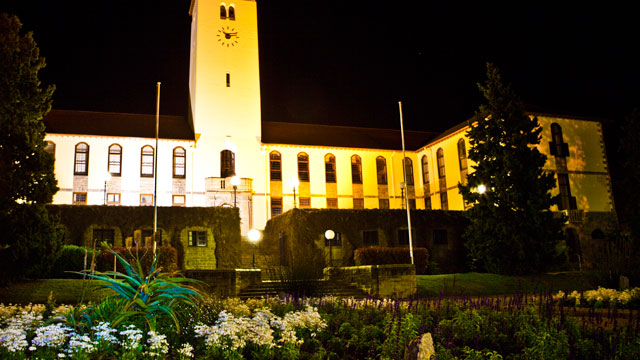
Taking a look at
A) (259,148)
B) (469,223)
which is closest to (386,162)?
(259,148)

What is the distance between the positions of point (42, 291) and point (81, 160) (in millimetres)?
22537

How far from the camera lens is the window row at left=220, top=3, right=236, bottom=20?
150 ft

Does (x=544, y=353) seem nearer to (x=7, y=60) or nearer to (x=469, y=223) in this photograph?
(x=7, y=60)

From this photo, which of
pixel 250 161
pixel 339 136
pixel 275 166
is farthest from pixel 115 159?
pixel 339 136

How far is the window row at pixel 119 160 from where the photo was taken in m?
38.9

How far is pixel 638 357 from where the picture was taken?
664 cm

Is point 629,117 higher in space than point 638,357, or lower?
higher

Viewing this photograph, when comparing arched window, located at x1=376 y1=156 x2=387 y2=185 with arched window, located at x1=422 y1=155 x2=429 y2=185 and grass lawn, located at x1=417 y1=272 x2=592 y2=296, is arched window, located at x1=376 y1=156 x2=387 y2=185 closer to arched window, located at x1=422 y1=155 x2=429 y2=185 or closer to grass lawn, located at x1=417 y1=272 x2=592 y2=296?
arched window, located at x1=422 y1=155 x2=429 y2=185

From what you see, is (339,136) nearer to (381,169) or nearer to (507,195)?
(381,169)

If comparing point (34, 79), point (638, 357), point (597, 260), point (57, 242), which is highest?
point (34, 79)

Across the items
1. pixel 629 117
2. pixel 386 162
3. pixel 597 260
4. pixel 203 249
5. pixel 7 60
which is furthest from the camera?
pixel 386 162

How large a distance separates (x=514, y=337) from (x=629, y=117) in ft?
119

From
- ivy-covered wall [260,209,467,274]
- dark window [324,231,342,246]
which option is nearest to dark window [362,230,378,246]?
ivy-covered wall [260,209,467,274]

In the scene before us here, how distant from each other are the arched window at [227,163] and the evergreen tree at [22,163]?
19.9 metres
